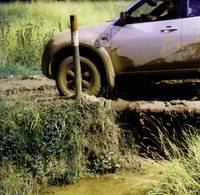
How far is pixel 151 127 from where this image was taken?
8062mm

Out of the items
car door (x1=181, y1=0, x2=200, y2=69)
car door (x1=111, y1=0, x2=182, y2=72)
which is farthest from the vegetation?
car door (x1=181, y1=0, x2=200, y2=69)

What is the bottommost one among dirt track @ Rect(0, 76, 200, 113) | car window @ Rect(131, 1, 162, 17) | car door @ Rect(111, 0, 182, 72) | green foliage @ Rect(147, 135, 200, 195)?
green foliage @ Rect(147, 135, 200, 195)

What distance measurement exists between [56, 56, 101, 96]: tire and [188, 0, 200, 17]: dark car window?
1.60 m

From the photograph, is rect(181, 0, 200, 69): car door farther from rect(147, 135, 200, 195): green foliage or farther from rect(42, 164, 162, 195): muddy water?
rect(147, 135, 200, 195): green foliage

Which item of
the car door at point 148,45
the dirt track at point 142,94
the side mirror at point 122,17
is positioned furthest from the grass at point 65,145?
the side mirror at point 122,17

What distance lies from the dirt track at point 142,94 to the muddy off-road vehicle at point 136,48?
46 centimetres

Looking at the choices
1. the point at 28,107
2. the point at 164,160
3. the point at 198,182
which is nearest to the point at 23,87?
the point at 28,107

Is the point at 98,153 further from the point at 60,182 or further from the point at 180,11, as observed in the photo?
the point at 180,11

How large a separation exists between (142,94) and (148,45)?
1.28m

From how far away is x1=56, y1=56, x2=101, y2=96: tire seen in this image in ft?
29.5

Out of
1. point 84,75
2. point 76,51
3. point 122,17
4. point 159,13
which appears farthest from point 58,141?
point 159,13

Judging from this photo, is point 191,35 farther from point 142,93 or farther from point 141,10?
point 142,93

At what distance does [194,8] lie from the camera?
28.7 feet

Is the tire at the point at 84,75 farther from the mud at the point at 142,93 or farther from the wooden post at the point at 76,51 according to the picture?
the wooden post at the point at 76,51
